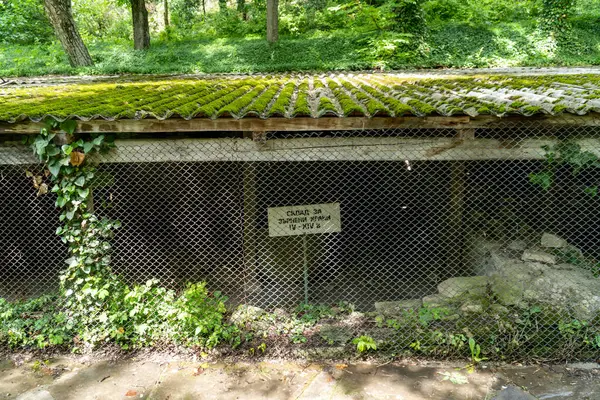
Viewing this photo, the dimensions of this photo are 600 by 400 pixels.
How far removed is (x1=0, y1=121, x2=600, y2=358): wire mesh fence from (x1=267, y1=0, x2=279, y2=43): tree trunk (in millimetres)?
11675

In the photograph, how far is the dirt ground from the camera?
3.72m

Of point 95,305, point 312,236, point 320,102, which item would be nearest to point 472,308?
point 312,236

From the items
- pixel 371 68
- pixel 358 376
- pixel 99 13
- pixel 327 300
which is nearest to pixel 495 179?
pixel 327 300

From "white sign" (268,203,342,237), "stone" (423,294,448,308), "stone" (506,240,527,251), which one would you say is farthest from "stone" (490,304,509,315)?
"white sign" (268,203,342,237)

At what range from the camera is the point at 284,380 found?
3930 mm

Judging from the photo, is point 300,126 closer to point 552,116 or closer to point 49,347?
point 552,116

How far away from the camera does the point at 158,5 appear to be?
26.7m

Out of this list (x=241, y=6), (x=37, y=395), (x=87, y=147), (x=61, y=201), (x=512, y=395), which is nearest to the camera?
(x=512, y=395)

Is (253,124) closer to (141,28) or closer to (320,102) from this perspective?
(320,102)

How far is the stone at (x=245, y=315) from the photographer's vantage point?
180 inches

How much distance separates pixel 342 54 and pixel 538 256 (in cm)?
1246

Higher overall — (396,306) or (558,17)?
(558,17)

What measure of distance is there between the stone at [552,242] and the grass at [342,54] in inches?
389

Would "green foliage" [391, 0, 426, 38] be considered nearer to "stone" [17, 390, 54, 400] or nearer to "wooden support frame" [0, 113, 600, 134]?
"wooden support frame" [0, 113, 600, 134]
